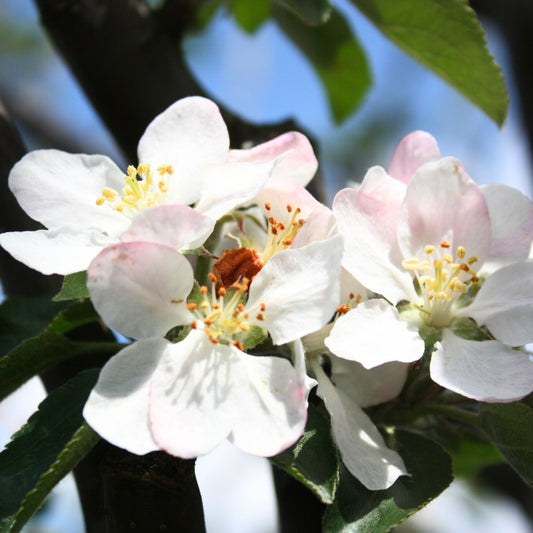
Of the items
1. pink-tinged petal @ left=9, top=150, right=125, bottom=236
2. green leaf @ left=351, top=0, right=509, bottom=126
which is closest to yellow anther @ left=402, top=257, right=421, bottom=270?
pink-tinged petal @ left=9, top=150, right=125, bottom=236

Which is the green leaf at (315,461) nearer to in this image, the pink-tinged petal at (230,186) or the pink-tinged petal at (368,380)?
the pink-tinged petal at (368,380)

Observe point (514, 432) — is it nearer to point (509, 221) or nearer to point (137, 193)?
point (509, 221)

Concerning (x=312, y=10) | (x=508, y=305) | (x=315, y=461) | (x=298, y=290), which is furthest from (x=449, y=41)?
(x=315, y=461)

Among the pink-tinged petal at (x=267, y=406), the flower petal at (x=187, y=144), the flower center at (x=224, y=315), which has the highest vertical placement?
the flower petal at (x=187, y=144)

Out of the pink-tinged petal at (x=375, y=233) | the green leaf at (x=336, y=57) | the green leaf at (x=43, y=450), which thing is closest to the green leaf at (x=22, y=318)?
the green leaf at (x=43, y=450)

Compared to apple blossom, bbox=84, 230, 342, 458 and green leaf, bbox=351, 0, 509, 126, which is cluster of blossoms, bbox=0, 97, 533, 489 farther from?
green leaf, bbox=351, 0, 509, 126

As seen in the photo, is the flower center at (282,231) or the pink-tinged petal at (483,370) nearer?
the pink-tinged petal at (483,370)

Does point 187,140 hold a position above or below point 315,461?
above
